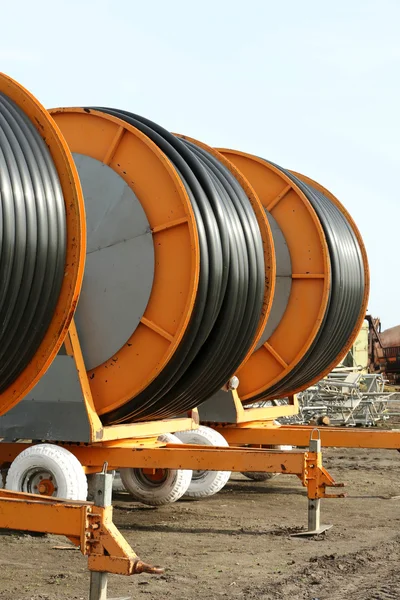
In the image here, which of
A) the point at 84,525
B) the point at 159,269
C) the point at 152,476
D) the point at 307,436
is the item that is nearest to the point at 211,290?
the point at 159,269

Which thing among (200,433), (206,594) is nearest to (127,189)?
(200,433)

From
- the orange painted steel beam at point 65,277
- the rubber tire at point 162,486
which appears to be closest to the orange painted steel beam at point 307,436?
the rubber tire at point 162,486

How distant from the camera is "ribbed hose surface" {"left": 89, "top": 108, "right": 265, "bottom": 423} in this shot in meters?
7.82

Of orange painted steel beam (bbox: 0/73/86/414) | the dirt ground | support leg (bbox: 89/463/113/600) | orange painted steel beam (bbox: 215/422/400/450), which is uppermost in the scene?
orange painted steel beam (bbox: 0/73/86/414)

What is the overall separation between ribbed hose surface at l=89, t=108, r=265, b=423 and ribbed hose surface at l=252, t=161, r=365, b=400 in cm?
219

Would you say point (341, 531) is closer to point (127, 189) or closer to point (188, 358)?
point (188, 358)

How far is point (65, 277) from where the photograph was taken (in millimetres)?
6105

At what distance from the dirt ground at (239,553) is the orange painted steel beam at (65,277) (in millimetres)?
1229

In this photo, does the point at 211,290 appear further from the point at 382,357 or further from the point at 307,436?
the point at 382,357

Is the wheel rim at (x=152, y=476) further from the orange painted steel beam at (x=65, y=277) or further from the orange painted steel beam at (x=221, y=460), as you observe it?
the orange painted steel beam at (x=65, y=277)

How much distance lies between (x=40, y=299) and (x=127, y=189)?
2162 mm

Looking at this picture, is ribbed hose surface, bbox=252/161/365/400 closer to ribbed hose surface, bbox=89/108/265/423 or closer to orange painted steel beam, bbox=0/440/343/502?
ribbed hose surface, bbox=89/108/265/423

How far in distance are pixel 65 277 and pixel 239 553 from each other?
2.51 metres

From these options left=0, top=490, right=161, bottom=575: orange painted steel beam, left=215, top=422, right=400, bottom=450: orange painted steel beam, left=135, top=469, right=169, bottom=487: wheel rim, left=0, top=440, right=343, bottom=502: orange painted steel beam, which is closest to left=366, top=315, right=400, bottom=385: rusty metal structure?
left=215, top=422, right=400, bottom=450: orange painted steel beam
